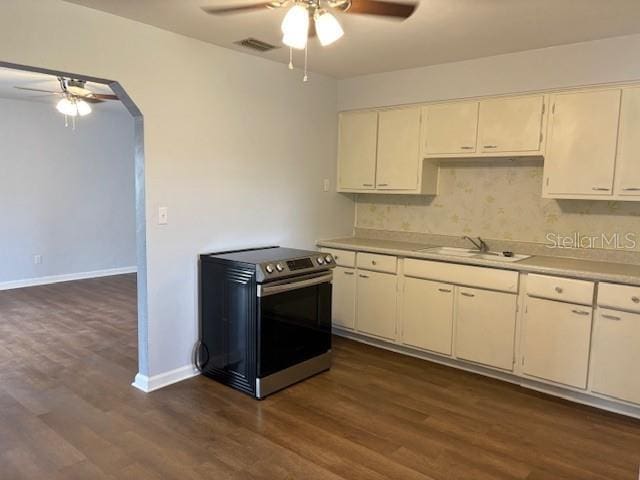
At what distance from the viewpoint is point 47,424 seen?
2801 mm

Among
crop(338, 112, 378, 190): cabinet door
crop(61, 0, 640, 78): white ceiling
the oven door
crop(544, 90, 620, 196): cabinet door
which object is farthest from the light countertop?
crop(61, 0, 640, 78): white ceiling

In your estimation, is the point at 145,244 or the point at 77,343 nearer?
the point at 145,244

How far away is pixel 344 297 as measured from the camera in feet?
14.5

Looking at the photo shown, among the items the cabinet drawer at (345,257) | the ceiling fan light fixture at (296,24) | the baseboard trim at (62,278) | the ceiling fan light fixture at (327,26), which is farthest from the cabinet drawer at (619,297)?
the baseboard trim at (62,278)

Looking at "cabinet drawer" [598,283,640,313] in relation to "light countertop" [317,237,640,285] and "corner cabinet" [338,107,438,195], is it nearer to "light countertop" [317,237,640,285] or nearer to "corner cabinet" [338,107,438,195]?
"light countertop" [317,237,640,285]

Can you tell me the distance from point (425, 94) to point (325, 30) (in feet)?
6.65

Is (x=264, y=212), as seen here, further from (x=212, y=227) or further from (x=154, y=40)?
(x=154, y=40)

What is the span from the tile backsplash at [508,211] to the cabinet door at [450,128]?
0.31 m

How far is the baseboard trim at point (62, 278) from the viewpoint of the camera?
6.24 metres

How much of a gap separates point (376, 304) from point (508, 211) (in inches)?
54.0

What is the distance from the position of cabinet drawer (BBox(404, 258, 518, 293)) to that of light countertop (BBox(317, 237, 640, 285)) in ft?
0.14

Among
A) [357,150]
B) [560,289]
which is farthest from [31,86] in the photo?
[560,289]

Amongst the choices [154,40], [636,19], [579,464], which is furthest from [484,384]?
[154,40]

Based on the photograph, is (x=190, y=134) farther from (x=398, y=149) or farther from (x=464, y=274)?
(x=464, y=274)
